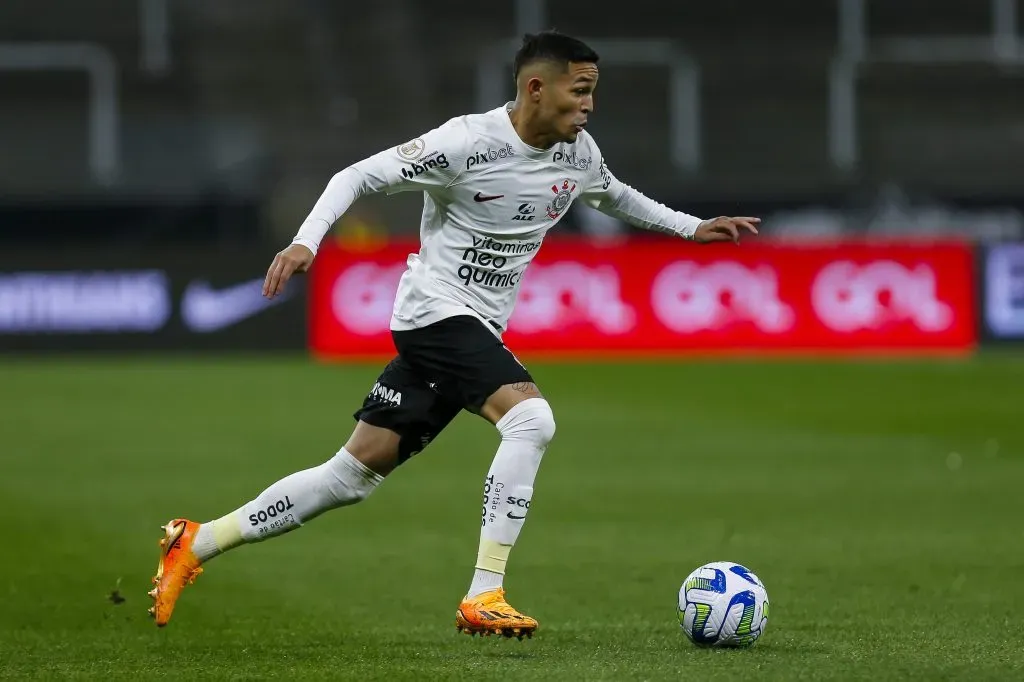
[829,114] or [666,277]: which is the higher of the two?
[829,114]

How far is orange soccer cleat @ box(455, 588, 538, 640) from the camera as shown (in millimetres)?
5816

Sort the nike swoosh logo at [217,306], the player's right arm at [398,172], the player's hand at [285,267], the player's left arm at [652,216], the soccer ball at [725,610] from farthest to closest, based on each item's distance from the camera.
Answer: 1. the nike swoosh logo at [217,306]
2. the player's left arm at [652,216]
3. the player's right arm at [398,172]
4. the soccer ball at [725,610]
5. the player's hand at [285,267]

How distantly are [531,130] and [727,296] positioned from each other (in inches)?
570

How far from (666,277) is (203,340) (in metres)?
5.64

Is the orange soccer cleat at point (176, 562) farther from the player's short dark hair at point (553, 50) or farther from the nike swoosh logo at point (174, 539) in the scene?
the player's short dark hair at point (553, 50)

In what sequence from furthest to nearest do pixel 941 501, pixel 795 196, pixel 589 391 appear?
pixel 795 196, pixel 589 391, pixel 941 501

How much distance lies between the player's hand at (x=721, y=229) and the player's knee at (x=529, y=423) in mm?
1090

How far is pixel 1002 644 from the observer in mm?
5859

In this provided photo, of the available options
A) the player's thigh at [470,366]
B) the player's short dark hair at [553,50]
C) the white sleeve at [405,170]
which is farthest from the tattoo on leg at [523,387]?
the player's short dark hair at [553,50]

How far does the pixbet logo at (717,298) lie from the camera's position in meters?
20.5

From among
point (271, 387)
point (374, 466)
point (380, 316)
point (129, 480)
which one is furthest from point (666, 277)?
point (374, 466)

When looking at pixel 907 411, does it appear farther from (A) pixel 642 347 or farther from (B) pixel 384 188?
(B) pixel 384 188

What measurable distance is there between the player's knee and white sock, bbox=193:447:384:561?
61cm

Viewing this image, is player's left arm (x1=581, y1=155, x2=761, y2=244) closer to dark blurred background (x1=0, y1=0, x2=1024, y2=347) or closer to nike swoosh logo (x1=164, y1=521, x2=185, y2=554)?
nike swoosh logo (x1=164, y1=521, x2=185, y2=554)
